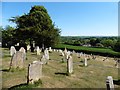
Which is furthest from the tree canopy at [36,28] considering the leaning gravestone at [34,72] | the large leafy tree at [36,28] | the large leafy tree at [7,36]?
the leaning gravestone at [34,72]

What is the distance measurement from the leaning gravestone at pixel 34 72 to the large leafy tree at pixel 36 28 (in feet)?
81.0

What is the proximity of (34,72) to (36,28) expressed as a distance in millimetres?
25381

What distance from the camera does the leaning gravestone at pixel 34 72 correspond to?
Answer: 12078 millimetres

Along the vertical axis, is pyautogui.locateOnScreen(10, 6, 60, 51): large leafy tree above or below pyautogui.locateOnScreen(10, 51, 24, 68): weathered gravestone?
above

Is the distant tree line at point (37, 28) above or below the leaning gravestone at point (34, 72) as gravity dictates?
above

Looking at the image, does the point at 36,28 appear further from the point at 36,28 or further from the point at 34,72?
the point at 34,72

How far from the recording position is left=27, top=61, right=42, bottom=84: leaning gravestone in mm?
12078

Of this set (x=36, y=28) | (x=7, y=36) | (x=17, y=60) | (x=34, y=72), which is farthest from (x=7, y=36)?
(x=34, y=72)

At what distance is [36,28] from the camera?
3744cm

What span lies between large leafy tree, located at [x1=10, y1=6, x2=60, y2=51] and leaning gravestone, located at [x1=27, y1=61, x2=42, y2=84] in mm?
24680

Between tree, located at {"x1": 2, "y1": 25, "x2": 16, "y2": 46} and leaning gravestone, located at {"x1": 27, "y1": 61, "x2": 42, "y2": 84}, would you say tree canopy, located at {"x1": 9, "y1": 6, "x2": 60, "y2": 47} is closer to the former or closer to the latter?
tree, located at {"x1": 2, "y1": 25, "x2": 16, "y2": 46}

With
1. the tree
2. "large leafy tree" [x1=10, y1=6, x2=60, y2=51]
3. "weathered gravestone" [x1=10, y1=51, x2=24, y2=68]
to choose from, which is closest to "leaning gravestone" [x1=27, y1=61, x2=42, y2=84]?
"weathered gravestone" [x1=10, y1=51, x2=24, y2=68]

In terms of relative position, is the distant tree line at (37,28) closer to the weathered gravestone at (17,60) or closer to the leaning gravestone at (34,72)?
the weathered gravestone at (17,60)

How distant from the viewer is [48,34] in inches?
1511
